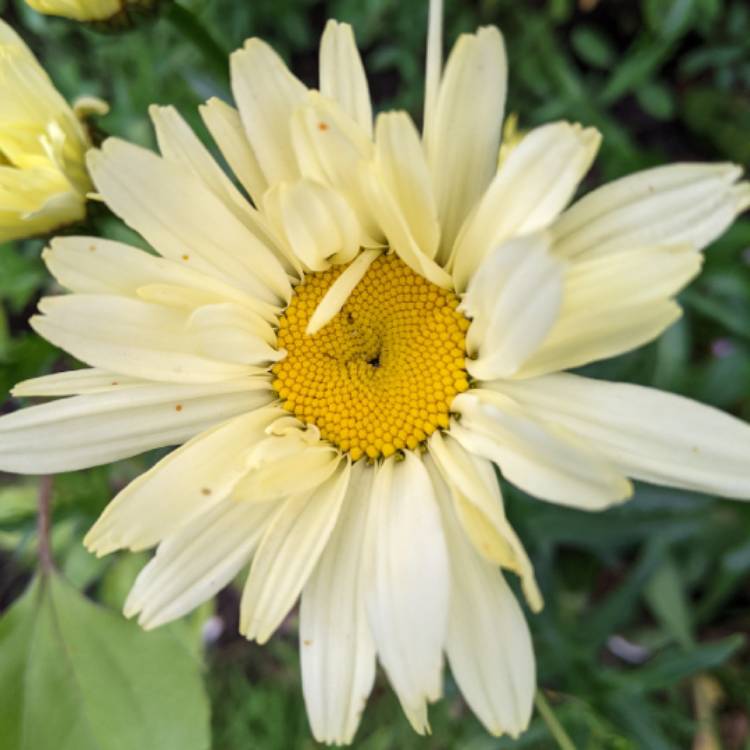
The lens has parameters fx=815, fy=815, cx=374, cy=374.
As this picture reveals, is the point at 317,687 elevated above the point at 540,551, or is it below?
above

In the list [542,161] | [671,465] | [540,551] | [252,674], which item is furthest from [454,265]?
[252,674]

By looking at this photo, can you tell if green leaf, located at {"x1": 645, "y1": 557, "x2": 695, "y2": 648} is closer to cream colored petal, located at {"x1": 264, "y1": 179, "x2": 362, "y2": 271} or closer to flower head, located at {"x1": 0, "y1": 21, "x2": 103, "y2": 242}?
cream colored petal, located at {"x1": 264, "y1": 179, "x2": 362, "y2": 271}

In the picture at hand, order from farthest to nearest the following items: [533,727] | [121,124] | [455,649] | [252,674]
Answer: [252,674] → [121,124] → [533,727] → [455,649]

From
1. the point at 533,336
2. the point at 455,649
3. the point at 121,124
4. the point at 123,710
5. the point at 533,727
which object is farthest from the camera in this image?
the point at 121,124

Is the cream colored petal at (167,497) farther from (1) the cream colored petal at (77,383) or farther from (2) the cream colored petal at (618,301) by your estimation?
(2) the cream colored petal at (618,301)

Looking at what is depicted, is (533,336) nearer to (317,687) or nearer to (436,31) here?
(436,31)

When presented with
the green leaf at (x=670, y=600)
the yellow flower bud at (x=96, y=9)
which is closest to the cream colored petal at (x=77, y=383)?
the yellow flower bud at (x=96, y=9)
